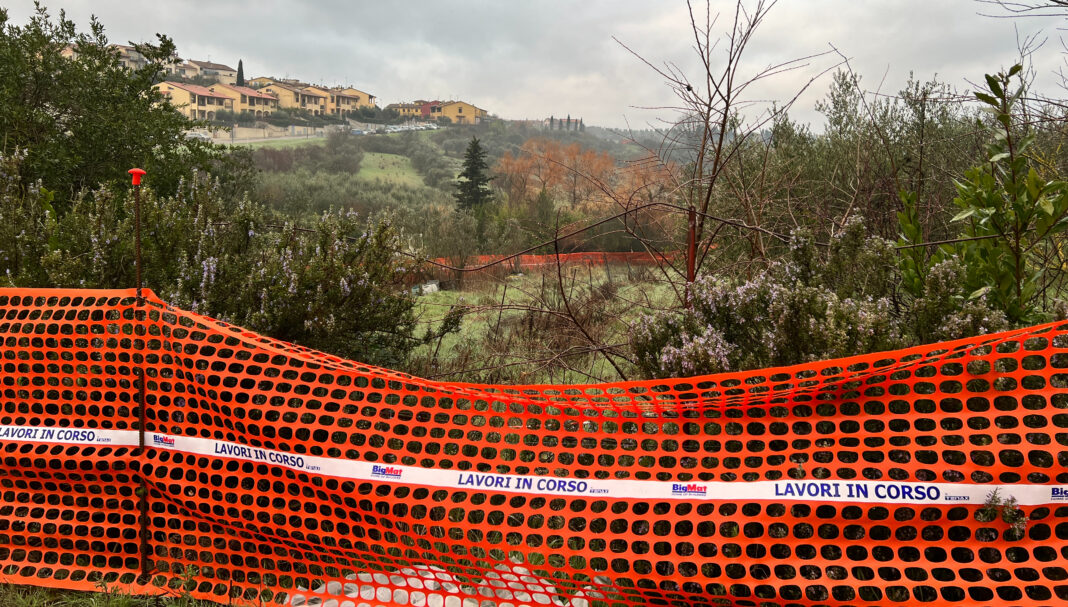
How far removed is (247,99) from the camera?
65.8 m

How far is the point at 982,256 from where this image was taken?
3910 mm

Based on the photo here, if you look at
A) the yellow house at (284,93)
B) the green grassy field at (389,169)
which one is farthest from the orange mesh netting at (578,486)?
the yellow house at (284,93)

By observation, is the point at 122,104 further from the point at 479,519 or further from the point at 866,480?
the point at 866,480

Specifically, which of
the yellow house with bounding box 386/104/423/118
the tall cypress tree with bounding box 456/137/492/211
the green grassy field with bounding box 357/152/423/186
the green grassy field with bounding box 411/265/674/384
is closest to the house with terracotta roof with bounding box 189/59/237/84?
the yellow house with bounding box 386/104/423/118

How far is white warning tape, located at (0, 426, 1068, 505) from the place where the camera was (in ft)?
8.27

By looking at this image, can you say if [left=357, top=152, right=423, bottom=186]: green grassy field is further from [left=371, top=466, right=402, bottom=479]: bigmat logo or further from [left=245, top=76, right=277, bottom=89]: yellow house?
[left=371, top=466, right=402, bottom=479]: bigmat logo

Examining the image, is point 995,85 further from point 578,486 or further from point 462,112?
point 462,112

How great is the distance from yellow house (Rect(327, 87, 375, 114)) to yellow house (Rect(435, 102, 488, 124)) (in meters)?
8.40

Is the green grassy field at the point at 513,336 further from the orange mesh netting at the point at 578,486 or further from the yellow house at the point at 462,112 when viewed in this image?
the yellow house at the point at 462,112

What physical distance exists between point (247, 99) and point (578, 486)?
235ft

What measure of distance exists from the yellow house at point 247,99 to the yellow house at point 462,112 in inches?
750

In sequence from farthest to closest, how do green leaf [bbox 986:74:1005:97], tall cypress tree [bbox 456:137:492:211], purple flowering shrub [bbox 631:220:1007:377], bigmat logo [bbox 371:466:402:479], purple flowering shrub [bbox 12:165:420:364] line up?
1. tall cypress tree [bbox 456:137:492:211]
2. purple flowering shrub [bbox 12:165:420:364]
3. green leaf [bbox 986:74:1005:97]
4. purple flowering shrub [bbox 631:220:1007:377]
5. bigmat logo [bbox 371:466:402:479]

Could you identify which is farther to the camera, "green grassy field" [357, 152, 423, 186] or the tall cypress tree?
"green grassy field" [357, 152, 423, 186]

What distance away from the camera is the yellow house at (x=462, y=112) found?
76.4 meters
